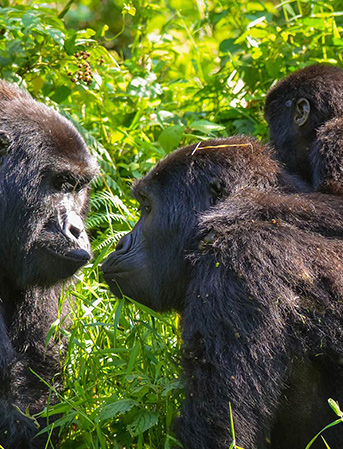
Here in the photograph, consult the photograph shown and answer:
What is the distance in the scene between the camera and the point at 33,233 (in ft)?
13.4

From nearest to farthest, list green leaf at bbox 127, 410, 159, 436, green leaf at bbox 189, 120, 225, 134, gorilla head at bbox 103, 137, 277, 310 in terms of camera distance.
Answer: green leaf at bbox 127, 410, 159, 436 < gorilla head at bbox 103, 137, 277, 310 < green leaf at bbox 189, 120, 225, 134

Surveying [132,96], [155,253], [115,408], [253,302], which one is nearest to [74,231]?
[155,253]

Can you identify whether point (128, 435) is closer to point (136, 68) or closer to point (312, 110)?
Answer: point (312, 110)

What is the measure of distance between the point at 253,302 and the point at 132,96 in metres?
3.18

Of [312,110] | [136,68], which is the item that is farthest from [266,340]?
[136,68]

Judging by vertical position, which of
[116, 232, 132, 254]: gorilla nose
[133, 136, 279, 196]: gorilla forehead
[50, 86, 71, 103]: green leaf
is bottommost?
[116, 232, 132, 254]: gorilla nose

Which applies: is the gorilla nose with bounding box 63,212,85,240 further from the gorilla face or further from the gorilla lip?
the gorilla face

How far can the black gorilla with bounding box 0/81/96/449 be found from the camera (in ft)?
13.4

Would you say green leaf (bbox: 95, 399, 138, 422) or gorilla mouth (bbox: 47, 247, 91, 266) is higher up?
gorilla mouth (bbox: 47, 247, 91, 266)

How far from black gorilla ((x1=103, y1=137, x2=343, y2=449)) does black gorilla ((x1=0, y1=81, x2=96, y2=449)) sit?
0.64 meters

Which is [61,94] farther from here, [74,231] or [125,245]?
[125,245]

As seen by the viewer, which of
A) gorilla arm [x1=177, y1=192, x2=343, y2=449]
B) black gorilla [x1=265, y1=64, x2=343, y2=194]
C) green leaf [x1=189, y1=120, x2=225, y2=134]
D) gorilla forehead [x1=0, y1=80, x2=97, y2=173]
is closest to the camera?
gorilla arm [x1=177, y1=192, x2=343, y2=449]

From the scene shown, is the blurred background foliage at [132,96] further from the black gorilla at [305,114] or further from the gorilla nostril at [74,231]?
the black gorilla at [305,114]

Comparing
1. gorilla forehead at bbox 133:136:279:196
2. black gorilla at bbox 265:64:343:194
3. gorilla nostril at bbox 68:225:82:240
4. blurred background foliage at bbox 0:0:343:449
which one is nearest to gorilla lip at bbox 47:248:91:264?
gorilla nostril at bbox 68:225:82:240
